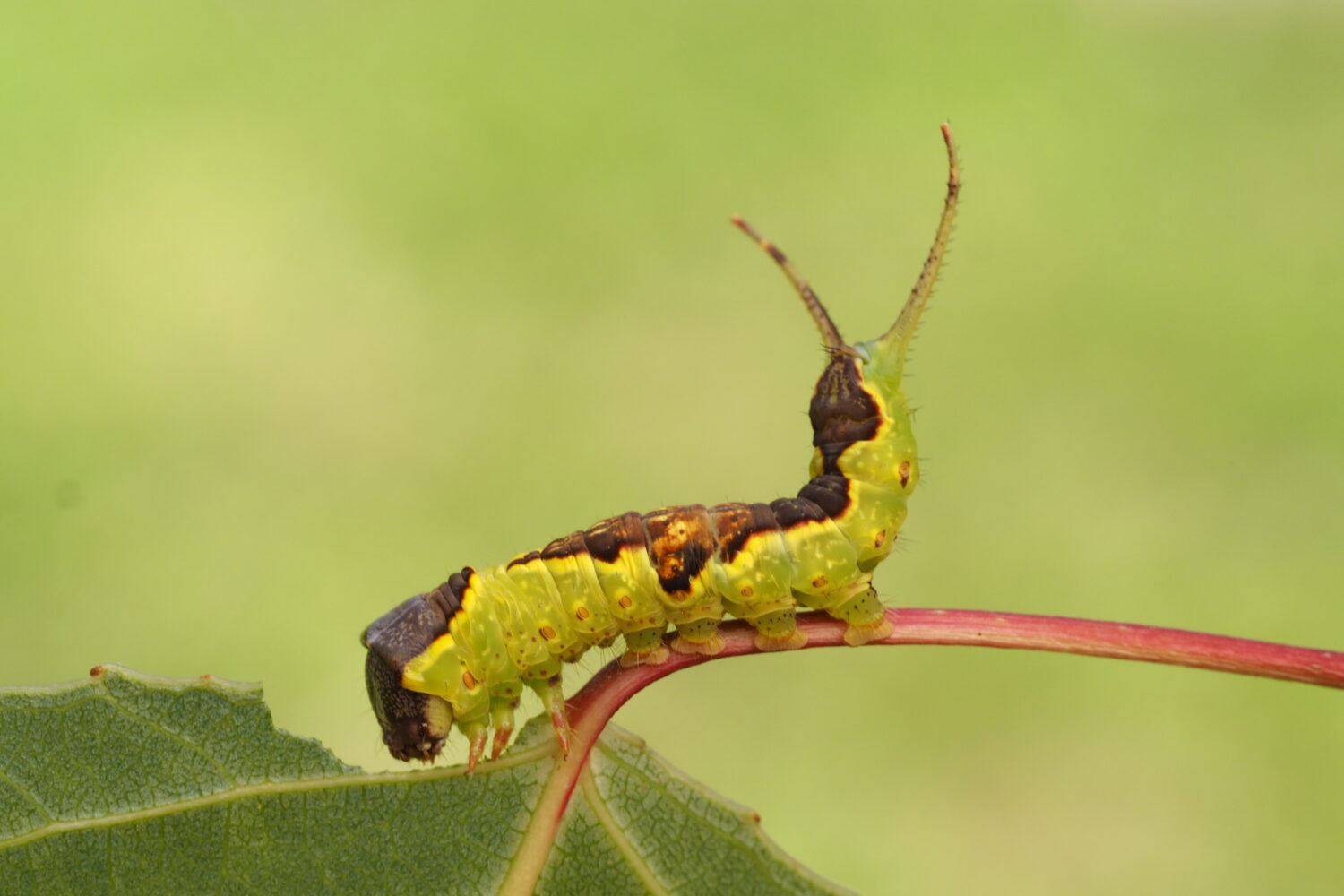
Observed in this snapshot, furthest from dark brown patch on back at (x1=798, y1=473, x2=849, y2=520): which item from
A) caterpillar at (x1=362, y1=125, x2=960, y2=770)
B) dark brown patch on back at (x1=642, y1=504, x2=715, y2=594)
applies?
dark brown patch on back at (x1=642, y1=504, x2=715, y2=594)

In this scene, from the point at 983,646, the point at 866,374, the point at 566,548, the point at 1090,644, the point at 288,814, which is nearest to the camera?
the point at 1090,644

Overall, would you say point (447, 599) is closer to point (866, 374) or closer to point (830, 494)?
point (830, 494)

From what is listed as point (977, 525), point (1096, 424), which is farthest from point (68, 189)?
point (1096, 424)

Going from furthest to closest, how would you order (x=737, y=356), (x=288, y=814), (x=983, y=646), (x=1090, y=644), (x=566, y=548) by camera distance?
1. (x=737, y=356)
2. (x=566, y=548)
3. (x=288, y=814)
4. (x=983, y=646)
5. (x=1090, y=644)

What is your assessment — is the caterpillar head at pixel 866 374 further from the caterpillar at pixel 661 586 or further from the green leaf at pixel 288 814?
the green leaf at pixel 288 814

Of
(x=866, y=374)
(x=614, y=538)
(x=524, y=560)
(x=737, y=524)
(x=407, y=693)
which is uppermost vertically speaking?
(x=866, y=374)

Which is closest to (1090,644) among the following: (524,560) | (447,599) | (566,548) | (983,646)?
(983,646)
